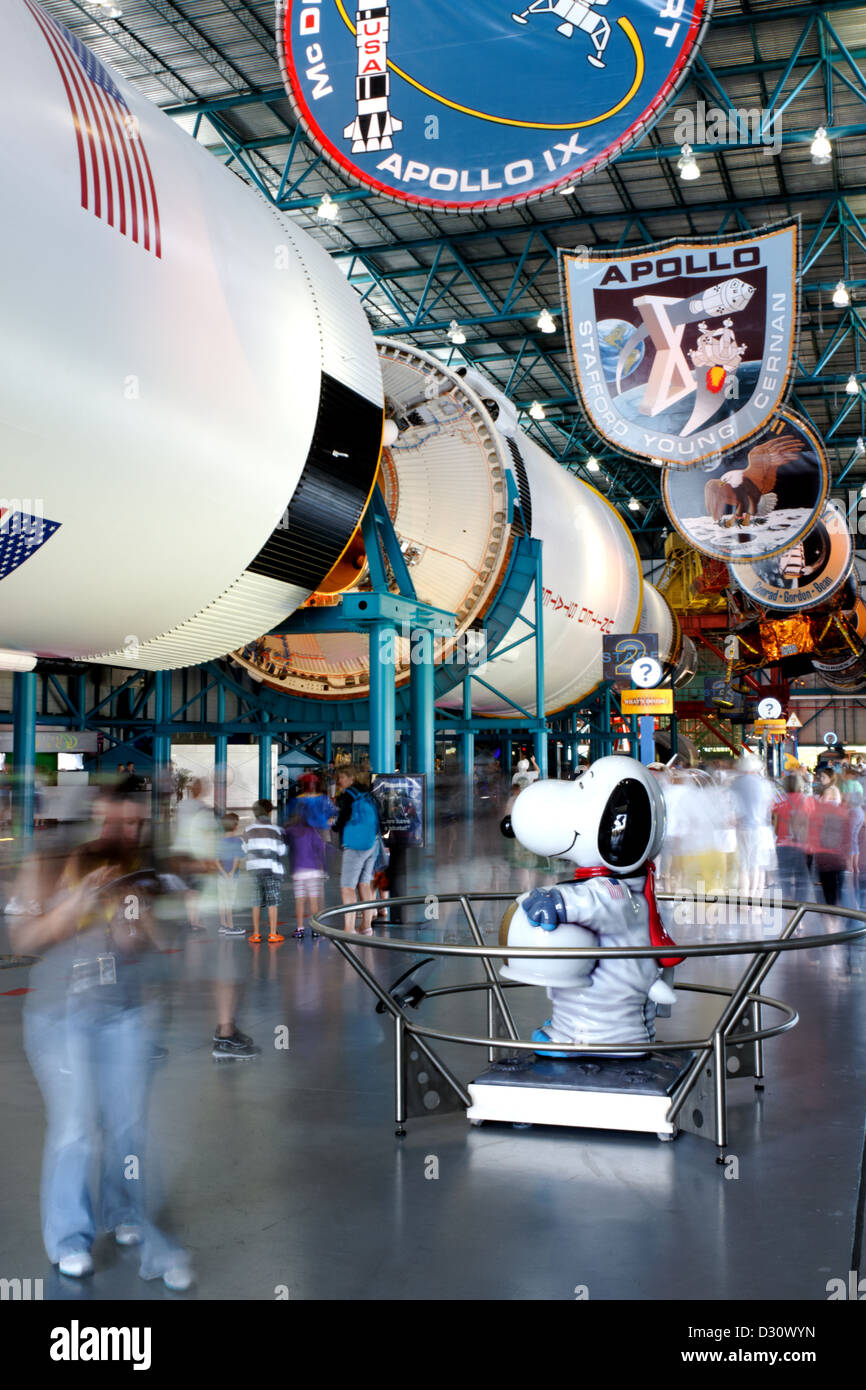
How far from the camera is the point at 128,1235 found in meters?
3.54

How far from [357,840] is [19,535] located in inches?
160

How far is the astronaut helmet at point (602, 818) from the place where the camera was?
498cm

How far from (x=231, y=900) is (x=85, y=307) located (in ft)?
19.5

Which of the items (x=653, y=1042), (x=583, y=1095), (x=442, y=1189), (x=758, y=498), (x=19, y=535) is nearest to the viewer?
(x=442, y=1189)

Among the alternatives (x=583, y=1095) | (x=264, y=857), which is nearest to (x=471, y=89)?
(x=583, y=1095)

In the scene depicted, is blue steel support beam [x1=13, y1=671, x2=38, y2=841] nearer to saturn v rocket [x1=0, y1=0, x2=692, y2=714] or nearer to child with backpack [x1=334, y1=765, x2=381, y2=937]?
saturn v rocket [x1=0, y1=0, x2=692, y2=714]

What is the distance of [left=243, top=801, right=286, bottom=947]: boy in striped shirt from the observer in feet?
28.9

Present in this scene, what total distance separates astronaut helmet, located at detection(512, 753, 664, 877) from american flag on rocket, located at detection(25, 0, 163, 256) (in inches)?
172

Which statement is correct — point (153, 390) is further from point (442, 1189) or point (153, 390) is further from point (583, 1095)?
point (442, 1189)

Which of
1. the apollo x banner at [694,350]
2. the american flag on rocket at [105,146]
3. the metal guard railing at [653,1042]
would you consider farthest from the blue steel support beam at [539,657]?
the metal guard railing at [653,1042]

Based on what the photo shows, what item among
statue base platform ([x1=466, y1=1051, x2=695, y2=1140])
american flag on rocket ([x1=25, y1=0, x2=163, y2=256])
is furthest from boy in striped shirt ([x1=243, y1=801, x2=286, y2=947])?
american flag on rocket ([x1=25, y1=0, x2=163, y2=256])

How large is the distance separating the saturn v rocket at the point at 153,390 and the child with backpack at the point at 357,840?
69.2 inches
